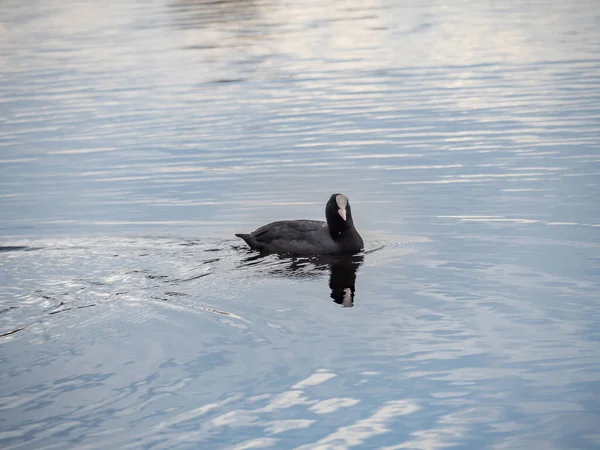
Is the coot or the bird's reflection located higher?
the coot

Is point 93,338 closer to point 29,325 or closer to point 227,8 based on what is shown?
point 29,325

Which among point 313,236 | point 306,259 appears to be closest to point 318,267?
point 306,259

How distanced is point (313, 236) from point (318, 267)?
0.70 meters

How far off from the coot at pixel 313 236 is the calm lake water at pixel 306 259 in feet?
0.94

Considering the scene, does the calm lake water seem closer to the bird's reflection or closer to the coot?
the bird's reflection

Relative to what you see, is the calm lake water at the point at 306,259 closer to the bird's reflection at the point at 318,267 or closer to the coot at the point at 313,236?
the bird's reflection at the point at 318,267

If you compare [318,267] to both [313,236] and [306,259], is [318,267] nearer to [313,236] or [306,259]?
[306,259]

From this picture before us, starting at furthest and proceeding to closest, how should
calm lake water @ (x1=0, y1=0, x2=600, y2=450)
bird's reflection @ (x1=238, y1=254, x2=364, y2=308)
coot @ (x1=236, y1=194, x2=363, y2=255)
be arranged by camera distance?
1. coot @ (x1=236, y1=194, x2=363, y2=255)
2. bird's reflection @ (x1=238, y1=254, x2=364, y2=308)
3. calm lake water @ (x1=0, y1=0, x2=600, y2=450)

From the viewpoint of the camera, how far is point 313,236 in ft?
44.5

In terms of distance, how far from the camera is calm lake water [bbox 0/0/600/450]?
825 cm

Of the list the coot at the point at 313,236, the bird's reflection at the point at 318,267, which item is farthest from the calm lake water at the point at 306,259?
the coot at the point at 313,236

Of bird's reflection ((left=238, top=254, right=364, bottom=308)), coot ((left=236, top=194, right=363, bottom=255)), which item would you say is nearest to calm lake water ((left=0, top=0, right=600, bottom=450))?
bird's reflection ((left=238, top=254, right=364, bottom=308))

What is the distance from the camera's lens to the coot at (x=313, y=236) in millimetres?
13422

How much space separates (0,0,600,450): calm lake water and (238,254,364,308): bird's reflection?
0.06 meters
